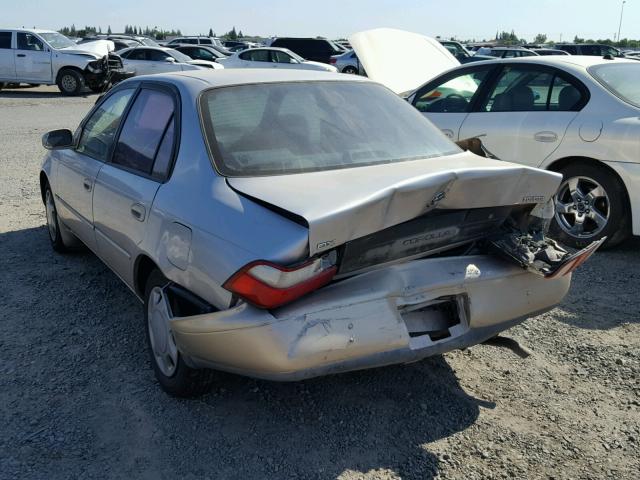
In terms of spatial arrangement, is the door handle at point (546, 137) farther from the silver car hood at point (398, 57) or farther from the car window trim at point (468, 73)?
the silver car hood at point (398, 57)

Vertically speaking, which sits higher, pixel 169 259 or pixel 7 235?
pixel 169 259

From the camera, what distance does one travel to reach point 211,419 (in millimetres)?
3180

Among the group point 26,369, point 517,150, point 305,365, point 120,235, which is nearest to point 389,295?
point 305,365

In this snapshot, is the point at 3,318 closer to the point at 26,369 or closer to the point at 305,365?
the point at 26,369

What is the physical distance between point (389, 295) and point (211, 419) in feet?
3.56

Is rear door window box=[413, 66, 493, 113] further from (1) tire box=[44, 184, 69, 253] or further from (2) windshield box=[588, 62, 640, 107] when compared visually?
(1) tire box=[44, 184, 69, 253]

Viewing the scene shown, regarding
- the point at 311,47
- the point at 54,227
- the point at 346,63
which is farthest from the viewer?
the point at 311,47

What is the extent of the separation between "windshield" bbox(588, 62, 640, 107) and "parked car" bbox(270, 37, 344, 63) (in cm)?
2263

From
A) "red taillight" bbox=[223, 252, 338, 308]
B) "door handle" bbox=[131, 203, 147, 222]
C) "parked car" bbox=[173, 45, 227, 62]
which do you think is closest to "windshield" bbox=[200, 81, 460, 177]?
"door handle" bbox=[131, 203, 147, 222]

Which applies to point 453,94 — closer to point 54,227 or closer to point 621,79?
point 621,79

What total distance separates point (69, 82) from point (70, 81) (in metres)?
0.05

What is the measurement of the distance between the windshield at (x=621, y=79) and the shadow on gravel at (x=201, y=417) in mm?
3225

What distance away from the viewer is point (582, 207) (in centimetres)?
554

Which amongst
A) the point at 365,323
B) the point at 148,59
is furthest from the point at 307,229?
the point at 148,59
